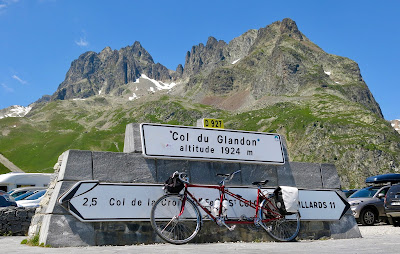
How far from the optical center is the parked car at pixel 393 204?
16250 mm

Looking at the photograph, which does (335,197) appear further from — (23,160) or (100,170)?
(23,160)

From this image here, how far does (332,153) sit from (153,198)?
490 ft

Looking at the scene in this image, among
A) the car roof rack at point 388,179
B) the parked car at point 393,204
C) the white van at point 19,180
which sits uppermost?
the white van at point 19,180

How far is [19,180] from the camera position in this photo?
37.3m

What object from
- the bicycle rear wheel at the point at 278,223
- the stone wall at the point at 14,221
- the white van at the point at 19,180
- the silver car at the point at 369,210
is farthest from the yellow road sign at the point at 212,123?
the white van at the point at 19,180

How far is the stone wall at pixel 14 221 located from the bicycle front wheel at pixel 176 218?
6957 mm

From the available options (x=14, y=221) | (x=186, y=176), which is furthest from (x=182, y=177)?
(x=14, y=221)

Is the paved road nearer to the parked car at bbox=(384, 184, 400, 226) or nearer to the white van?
the parked car at bbox=(384, 184, 400, 226)

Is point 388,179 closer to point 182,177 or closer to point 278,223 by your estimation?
point 278,223

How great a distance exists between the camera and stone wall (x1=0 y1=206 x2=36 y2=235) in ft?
44.3

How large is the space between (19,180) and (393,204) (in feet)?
105

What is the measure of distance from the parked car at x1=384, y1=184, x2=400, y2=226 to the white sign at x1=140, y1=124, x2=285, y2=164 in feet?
26.0

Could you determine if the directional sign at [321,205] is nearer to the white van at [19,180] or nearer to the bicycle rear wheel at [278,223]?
the bicycle rear wheel at [278,223]

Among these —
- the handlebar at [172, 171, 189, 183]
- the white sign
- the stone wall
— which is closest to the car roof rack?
the white sign
